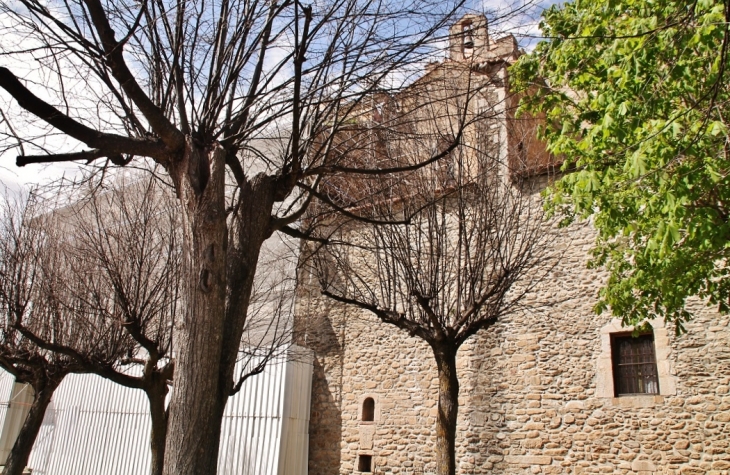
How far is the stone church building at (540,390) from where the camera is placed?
24.0ft

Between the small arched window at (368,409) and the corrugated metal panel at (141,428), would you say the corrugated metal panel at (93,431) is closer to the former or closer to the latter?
the corrugated metal panel at (141,428)

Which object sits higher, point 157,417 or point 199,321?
point 199,321

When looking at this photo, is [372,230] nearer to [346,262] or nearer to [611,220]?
[346,262]

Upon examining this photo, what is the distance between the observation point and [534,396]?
845 centimetres

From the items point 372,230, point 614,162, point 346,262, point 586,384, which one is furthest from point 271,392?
point 614,162

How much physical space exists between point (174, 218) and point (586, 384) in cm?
647

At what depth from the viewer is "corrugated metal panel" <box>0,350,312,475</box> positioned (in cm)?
969

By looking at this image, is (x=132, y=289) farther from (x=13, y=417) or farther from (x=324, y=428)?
(x=13, y=417)

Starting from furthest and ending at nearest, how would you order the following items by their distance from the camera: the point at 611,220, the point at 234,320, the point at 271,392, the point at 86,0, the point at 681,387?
the point at 271,392 < the point at 681,387 < the point at 611,220 < the point at 234,320 < the point at 86,0

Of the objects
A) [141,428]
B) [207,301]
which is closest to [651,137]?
[207,301]

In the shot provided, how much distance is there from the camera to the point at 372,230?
Result: 8102 millimetres

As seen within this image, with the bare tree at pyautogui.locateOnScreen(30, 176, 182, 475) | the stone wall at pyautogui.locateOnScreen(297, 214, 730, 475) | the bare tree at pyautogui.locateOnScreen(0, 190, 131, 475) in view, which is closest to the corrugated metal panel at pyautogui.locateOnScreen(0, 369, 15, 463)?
the bare tree at pyautogui.locateOnScreen(0, 190, 131, 475)

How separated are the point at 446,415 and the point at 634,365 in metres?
3.31

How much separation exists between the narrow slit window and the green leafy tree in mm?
5565
